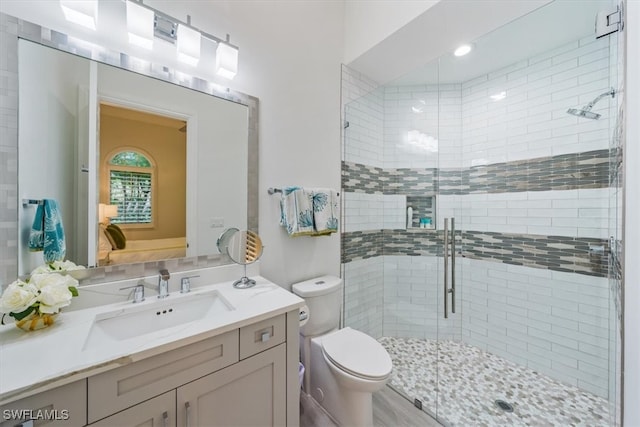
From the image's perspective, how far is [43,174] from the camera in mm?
1018

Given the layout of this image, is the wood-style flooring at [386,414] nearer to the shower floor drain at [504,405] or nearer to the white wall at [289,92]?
the shower floor drain at [504,405]

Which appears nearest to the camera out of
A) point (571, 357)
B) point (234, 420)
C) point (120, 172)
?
point (234, 420)

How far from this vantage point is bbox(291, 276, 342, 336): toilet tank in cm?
161

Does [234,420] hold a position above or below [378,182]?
below

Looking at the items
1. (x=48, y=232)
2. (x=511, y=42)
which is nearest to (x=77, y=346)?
(x=48, y=232)

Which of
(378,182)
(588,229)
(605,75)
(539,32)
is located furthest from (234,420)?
(539,32)

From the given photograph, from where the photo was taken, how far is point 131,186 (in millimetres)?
1208

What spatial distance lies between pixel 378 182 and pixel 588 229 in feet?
4.86

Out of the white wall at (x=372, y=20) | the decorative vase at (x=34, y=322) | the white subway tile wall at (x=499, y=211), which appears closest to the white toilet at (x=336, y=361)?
the white subway tile wall at (x=499, y=211)

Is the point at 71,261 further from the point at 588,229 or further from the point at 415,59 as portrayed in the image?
the point at 588,229

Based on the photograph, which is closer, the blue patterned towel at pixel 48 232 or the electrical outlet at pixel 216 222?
the blue patterned towel at pixel 48 232

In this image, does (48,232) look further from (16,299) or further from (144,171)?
(144,171)

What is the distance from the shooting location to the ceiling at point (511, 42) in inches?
57.4

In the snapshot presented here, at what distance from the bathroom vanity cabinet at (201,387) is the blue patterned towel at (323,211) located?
2.33ft
